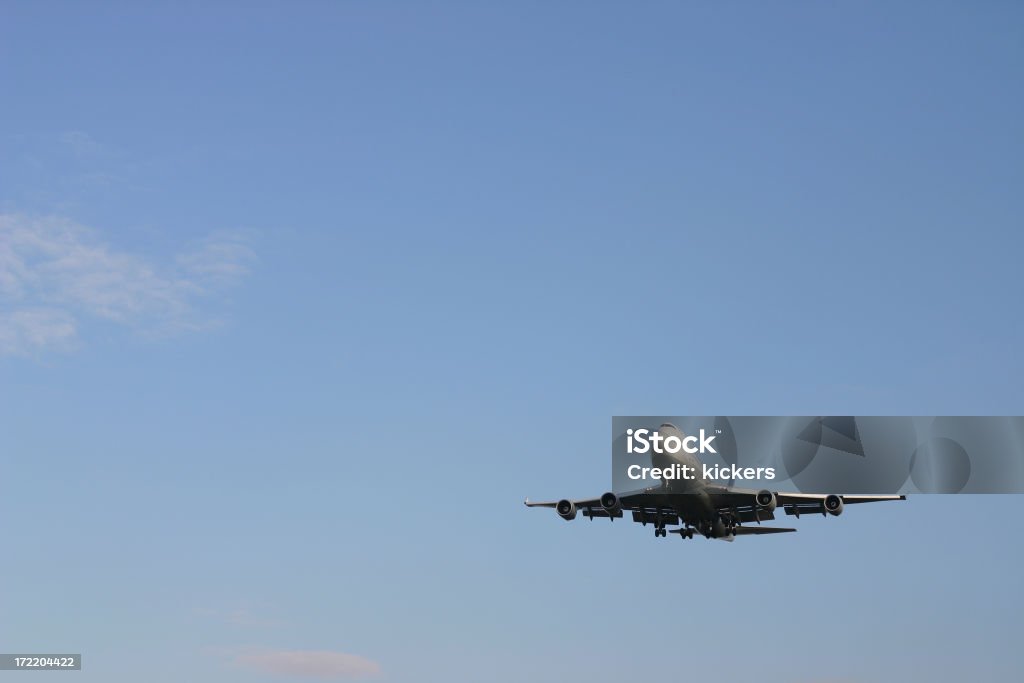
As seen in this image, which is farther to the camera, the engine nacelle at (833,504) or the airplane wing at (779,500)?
the engine nacelle at (833,504)

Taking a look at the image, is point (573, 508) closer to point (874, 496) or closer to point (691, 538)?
point (691, 538)

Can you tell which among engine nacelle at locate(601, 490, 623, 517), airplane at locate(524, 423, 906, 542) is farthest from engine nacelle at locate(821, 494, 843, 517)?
engine nacelle at locate(601, 490, 623, 517)

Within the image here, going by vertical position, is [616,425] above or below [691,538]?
above

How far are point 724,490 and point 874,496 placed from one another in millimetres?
13863

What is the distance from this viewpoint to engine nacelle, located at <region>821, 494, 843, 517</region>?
156625 mm

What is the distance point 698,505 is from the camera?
156m

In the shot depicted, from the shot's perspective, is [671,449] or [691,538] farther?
[691,538]

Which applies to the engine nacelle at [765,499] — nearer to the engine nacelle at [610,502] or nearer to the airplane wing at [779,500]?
the airplane wing at [779,500]

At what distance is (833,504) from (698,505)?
41.5 ft

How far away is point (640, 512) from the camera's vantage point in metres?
161

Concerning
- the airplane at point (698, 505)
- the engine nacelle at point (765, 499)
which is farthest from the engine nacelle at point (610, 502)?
the engine nacelle at point (765, 499)

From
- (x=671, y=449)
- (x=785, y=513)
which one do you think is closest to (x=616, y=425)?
(x=671, y=449)

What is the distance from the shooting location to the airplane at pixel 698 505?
15400 cm

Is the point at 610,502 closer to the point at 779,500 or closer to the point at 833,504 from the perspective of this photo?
the point at 779,500
